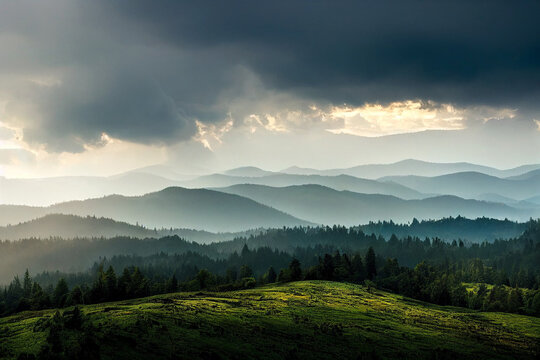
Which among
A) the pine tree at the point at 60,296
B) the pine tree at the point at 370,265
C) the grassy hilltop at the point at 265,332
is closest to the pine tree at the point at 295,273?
the pine tree at the point at 370,265

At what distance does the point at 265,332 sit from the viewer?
68.2 m

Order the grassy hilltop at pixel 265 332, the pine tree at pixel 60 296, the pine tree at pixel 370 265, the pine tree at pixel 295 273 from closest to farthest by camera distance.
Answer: the grassy hilltop at pixel 265 332, the pine tree at pixel 60 296, the pine tree at pixel 295 273, the pine tree at pixel 370 265

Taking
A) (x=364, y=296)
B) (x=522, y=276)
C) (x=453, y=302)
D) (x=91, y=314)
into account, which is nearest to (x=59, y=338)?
(x=91, y=314)

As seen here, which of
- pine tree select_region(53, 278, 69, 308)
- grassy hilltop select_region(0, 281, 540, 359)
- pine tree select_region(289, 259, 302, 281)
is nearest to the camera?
grassy hilltop select_region(0, 281, 540, 359)

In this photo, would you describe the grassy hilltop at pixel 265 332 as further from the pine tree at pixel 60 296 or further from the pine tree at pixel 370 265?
the pine tree at pixel 370 265

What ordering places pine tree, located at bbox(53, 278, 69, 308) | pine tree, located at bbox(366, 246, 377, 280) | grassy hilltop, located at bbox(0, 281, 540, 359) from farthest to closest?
pine tree, located at bbox(366, 246, 377, 280) < pine tree, located at bbox(53, 278, 69, 308) < grassy hilltop, located at bbox(0, 281, 540, 359)

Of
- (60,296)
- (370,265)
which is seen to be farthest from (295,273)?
(60,296)

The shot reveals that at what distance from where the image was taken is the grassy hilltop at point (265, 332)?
53625mm

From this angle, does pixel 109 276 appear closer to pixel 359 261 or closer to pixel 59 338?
pixel 59 338

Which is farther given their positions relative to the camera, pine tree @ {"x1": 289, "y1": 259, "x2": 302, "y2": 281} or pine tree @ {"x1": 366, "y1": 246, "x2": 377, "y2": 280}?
pine tree @ {"x1": 366, "y1": 246, "x2": 377, "y2": 280}

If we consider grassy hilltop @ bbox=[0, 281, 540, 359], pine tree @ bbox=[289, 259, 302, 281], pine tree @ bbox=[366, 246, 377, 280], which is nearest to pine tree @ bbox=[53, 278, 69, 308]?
grassy hilltop @ bbox=[0, 281, 540, 359]

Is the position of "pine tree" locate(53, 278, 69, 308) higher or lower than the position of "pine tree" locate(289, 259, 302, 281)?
lower

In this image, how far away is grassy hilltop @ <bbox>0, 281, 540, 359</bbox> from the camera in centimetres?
5362

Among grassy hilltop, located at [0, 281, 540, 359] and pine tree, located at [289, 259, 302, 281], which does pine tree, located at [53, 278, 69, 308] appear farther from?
pine tree, located at [289, 259, 302, 281]
